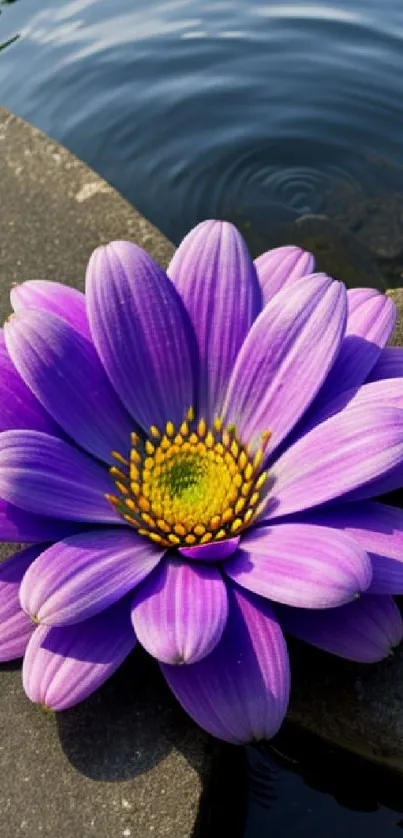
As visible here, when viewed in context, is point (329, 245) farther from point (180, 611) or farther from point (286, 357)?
point (180, 611)

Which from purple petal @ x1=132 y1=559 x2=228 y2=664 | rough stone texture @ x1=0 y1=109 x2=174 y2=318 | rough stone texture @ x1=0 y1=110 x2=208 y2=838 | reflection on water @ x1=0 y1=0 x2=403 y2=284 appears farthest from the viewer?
reflection on water @ x1=0 y1=0 x2=403 y2=284

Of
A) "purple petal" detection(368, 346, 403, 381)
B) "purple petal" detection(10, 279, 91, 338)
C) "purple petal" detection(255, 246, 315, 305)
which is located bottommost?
"purple petal" detection(368, 346, 403, 381)

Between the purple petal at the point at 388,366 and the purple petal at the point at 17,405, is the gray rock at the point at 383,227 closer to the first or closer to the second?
the purple petal at the point at 388,366

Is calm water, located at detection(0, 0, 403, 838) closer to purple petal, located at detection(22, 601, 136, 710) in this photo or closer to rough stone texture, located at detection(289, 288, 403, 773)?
rough stone texture, located at detection(289, 288, 403, 773)

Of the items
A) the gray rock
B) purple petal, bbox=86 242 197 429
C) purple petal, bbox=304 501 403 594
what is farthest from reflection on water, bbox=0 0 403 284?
purple petal, bbox=304 501 403 594

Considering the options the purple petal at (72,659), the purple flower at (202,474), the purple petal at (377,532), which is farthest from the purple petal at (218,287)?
the purple petal at (72,659)

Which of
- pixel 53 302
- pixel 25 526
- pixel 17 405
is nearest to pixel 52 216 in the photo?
pixel 53 302

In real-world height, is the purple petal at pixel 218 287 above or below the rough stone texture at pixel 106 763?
above
